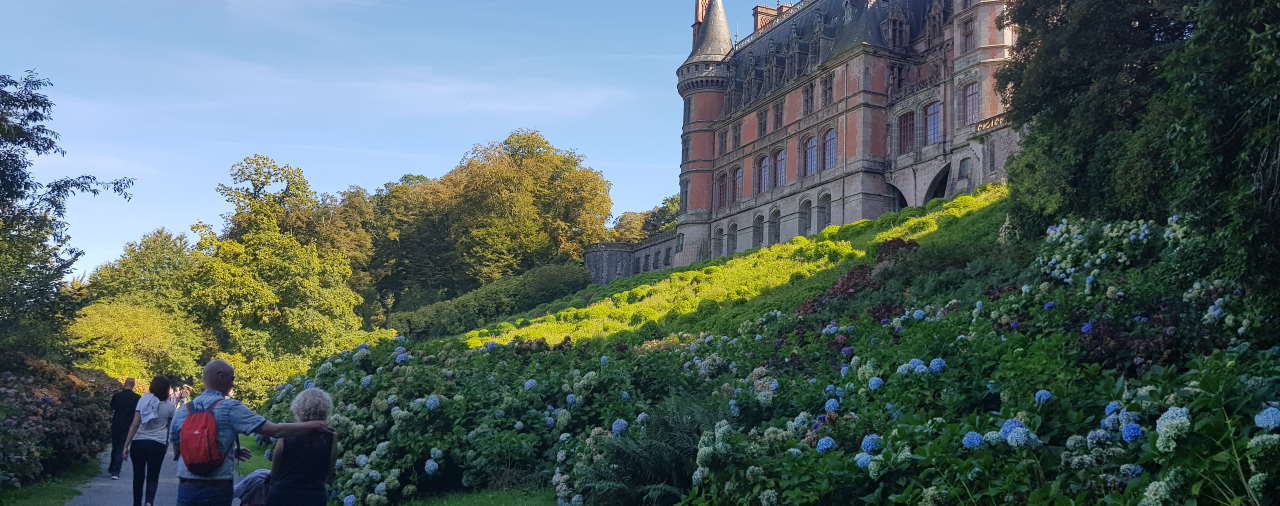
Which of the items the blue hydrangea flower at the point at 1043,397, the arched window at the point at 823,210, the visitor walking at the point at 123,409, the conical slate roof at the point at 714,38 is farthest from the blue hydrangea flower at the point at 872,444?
the conical slate roof at the point at 714,38

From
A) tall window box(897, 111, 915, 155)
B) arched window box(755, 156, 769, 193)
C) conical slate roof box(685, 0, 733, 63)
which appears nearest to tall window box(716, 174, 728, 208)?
arched window box(755, 156, 769, 193)

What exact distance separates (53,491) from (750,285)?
60.4 feet

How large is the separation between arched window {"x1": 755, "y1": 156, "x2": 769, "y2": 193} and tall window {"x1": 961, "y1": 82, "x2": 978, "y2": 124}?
15.9 metres

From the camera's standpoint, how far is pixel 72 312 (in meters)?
22.1

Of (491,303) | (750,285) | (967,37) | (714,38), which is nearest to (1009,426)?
(750,285)

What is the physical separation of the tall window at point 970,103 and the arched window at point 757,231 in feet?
53.5

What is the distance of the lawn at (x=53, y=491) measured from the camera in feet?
38.7

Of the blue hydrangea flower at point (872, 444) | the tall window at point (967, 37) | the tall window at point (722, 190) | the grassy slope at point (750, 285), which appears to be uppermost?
the tall window at point (967, 37)

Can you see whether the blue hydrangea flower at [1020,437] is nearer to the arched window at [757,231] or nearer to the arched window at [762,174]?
the arched window at [757,231]

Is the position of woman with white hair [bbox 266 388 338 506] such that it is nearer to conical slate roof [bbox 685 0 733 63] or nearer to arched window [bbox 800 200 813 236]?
arched window [bbox 800 200 813 236]

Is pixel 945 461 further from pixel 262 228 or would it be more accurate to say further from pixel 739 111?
pixel 739 111

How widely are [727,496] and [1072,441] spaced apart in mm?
2421

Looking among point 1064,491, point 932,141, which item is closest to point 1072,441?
point 1064,491

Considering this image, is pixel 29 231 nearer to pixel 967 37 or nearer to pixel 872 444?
pixel 872 444
